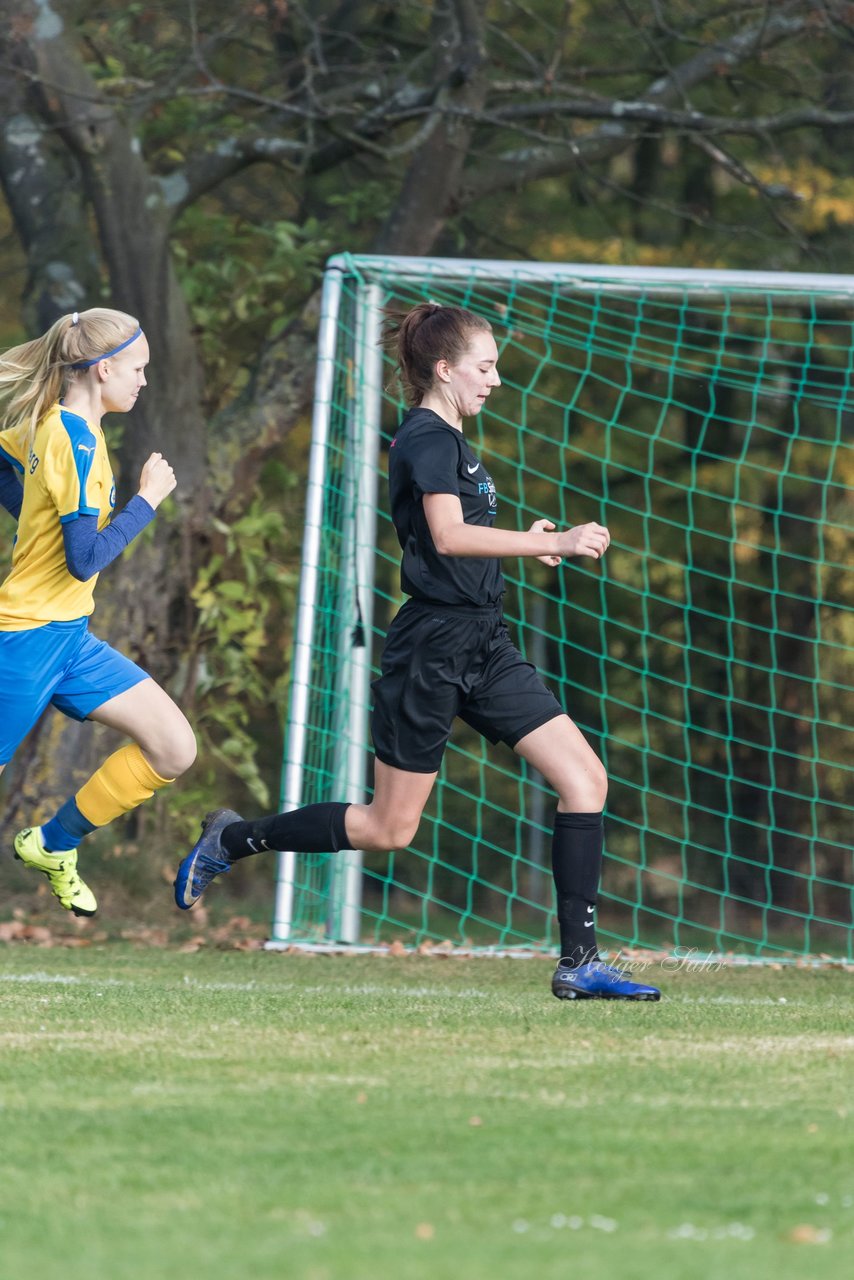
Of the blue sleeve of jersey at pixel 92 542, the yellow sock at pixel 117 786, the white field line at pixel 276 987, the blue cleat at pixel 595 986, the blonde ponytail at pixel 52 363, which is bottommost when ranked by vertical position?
the white field line at pixel 276 987

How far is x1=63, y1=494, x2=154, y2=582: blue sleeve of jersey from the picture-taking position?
15.7 feet

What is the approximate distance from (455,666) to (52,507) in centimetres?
121

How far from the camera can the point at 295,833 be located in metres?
5.22

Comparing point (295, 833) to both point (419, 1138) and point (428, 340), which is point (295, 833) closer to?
point (428, 340)

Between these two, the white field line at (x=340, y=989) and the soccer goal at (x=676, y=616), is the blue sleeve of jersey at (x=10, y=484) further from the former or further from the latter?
the soccer goal at (x=676, y=616)

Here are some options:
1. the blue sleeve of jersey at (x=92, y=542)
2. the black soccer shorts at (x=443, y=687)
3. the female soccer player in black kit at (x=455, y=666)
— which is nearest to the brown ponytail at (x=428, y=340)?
the female soccer player in black kit at (x=455, y=666)

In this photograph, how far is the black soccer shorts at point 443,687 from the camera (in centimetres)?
489

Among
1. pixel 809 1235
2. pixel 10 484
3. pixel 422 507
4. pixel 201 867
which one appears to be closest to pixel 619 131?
pixel 422 507

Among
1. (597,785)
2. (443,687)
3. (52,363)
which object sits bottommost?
(597,785)

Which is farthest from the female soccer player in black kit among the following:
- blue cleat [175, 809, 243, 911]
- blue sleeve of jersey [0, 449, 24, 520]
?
blue sleeve of jersey [0, 449, 24, 520]

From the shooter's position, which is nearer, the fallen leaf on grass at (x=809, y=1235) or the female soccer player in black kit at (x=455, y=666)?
the fallen leaf on grass at (x=809, y=1235)

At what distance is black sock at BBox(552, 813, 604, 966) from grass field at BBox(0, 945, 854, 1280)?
0.58 feet

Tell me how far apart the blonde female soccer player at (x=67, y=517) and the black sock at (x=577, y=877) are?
1.18 m

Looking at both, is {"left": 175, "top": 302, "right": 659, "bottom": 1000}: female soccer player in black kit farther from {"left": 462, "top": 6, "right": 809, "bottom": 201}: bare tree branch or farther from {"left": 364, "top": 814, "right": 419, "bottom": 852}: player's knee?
{"left": 462, "top": 6, "right": 809, "bottom": 201}: bare tree branch
